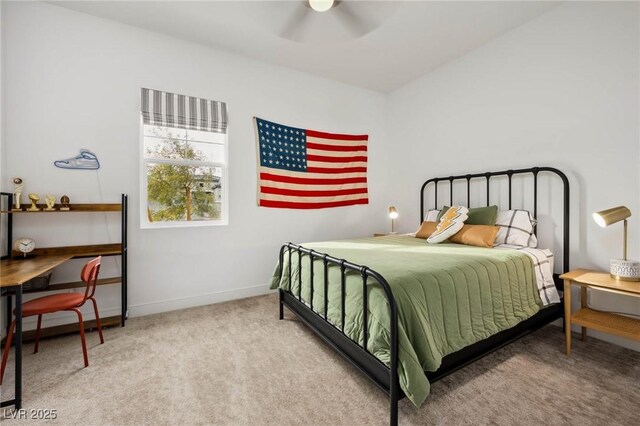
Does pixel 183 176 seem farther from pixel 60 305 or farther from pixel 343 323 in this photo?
pixel 343 323

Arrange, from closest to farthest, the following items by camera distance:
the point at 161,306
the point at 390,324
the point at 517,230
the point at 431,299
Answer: the point at 390,324 → the point at 431,299 → the point at 517,230 → the point at 161,306

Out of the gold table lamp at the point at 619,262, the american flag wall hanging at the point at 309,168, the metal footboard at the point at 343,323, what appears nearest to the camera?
the metal footboard at the point at 343,323

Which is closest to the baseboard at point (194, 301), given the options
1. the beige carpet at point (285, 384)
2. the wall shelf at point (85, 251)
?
the wall shelf at point (85, 251)

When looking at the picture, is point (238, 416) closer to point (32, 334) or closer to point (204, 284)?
point (204, 284)

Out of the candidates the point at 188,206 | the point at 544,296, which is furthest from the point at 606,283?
the point at 188,206

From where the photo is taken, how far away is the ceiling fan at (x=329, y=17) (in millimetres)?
1639

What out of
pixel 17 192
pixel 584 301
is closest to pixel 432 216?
pixel 584 301

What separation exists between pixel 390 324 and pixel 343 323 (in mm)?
462

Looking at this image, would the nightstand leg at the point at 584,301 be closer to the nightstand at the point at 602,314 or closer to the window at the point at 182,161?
the nightstand at the point at 602,314

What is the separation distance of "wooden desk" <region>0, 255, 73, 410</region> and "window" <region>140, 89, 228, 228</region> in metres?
0.86

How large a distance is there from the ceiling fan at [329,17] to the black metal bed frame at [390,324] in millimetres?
1510

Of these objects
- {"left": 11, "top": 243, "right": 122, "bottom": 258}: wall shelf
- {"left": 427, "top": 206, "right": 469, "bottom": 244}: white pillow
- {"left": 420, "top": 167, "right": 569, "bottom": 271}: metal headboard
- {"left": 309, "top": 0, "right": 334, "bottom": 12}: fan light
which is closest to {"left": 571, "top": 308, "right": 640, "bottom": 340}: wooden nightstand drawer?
{"left": 420, "top": 167, "right": 569, "bottom": 271}: metal headboard

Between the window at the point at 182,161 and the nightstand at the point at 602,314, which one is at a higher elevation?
the window at the point at 182,161

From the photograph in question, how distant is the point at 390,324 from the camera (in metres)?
1.33
